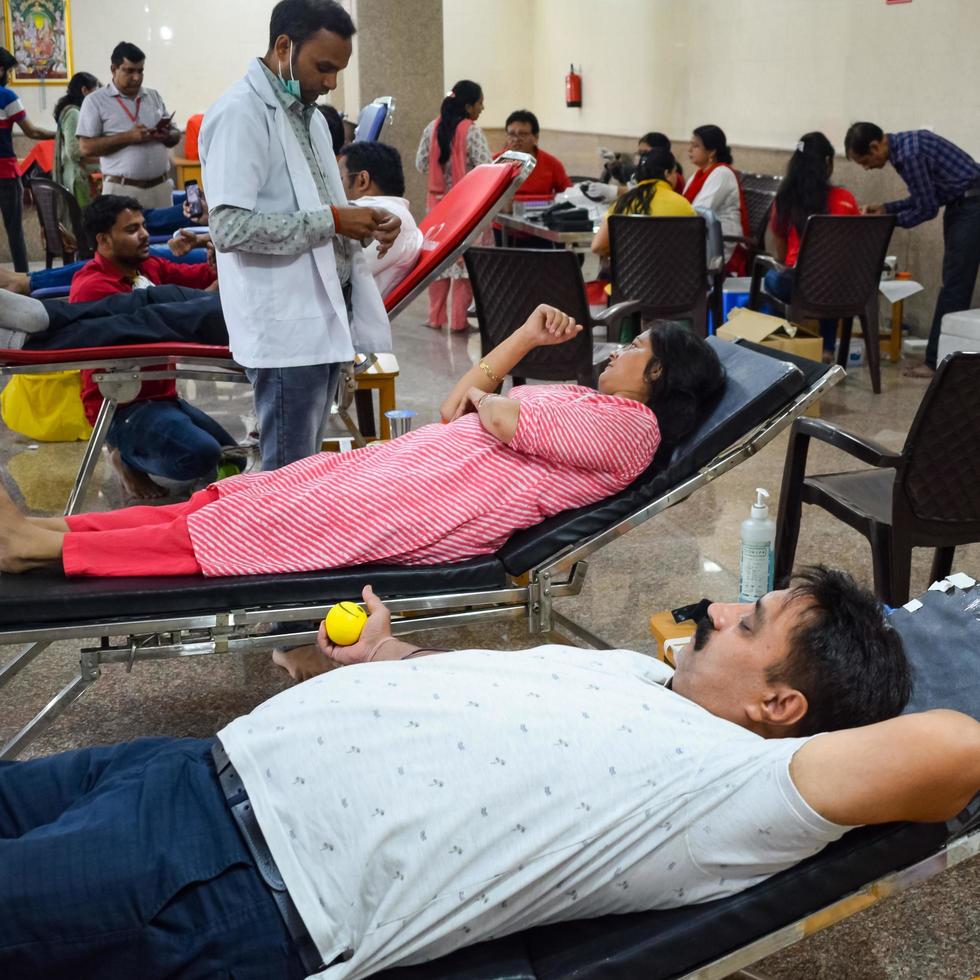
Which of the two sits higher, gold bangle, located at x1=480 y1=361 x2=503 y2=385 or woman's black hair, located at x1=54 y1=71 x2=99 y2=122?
woman's black hair, located at x1=54 y1=71 x2=99 y2=122

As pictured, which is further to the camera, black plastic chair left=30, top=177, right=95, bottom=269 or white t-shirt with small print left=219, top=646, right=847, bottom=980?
black plastic chair left=30, top=177, right=95, bottom=269

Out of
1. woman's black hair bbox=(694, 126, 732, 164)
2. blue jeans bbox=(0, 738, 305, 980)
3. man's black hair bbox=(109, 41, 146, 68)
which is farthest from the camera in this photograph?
woman's black hair bbox=(694, 126, 732, 164)

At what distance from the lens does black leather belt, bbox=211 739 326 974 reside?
1320 mm

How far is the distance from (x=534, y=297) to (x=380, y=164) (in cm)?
77

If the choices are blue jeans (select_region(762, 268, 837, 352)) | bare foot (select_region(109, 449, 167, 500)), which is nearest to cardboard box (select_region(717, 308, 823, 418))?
blue jeans (select_region(762, 268, 837, 352))

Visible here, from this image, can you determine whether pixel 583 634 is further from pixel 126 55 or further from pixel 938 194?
pixel 126 55

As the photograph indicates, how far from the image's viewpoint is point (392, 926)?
1.29 meters

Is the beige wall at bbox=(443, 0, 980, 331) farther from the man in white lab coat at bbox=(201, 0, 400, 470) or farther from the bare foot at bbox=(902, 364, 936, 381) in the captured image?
the man in white lab coat at bbox=(201, 0, 400, 470)

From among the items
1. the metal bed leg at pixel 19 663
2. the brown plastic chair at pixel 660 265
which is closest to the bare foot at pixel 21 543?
the metal bed leg at pixel 19 663

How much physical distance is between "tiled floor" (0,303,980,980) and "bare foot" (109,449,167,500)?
0.25 feet

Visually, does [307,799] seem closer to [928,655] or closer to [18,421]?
[928,655]

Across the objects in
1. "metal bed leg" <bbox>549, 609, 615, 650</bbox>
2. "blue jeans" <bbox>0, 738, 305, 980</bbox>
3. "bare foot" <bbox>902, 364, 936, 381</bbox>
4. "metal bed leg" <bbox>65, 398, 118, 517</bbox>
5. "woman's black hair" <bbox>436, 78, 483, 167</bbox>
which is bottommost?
"bare foot" <bbox>902, 364, 936, 381</bbox>

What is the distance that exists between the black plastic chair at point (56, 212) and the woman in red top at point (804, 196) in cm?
409

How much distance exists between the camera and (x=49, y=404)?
4691 mm
